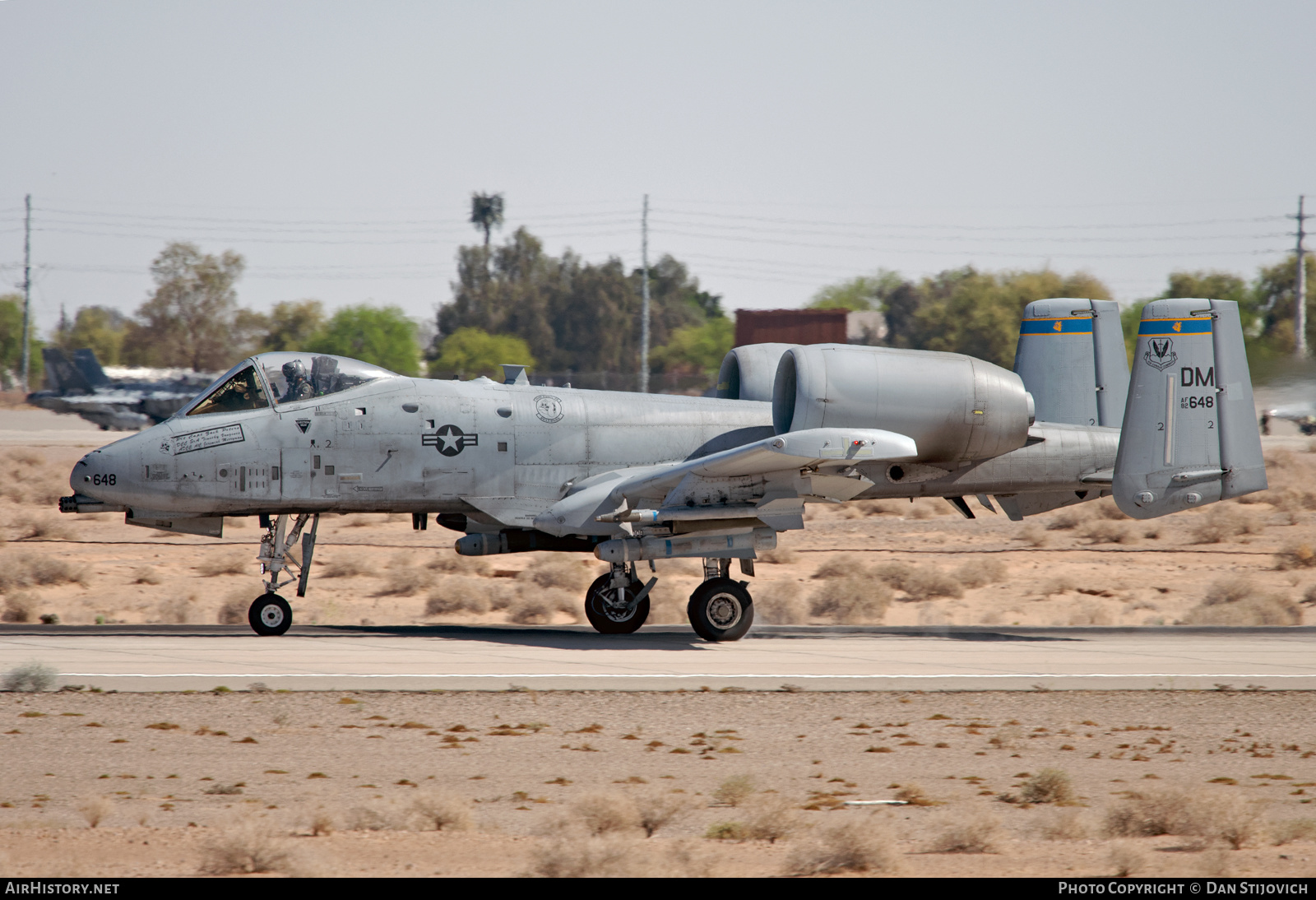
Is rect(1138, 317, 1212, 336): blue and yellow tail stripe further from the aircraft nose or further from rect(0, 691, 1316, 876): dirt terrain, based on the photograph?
the aircraft nose

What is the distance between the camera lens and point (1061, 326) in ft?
61.5

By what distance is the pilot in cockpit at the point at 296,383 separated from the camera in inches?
626

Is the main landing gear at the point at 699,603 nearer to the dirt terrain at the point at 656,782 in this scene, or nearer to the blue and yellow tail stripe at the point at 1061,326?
the dirt terrain at the point at 656,782

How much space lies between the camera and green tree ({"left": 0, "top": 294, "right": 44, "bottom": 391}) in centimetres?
12975

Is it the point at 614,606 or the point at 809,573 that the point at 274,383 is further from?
the point at 809,573

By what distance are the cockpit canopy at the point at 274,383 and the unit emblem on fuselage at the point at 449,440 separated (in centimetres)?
105

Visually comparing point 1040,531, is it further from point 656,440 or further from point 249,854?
point 249,854

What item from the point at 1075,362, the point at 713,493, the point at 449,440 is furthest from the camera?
the point at 1075,362

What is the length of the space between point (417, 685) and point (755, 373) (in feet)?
24.8

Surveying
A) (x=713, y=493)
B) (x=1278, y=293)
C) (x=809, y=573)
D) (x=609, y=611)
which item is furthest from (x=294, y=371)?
(x=1278, y=293)

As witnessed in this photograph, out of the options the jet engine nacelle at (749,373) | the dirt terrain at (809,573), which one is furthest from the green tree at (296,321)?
the jet engine nacelle at (749,373)

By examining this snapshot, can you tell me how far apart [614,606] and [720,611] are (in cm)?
160

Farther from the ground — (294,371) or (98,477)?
(294,371)

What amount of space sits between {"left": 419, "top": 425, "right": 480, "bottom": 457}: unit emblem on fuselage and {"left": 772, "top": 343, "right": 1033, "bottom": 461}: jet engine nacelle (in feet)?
12.8
